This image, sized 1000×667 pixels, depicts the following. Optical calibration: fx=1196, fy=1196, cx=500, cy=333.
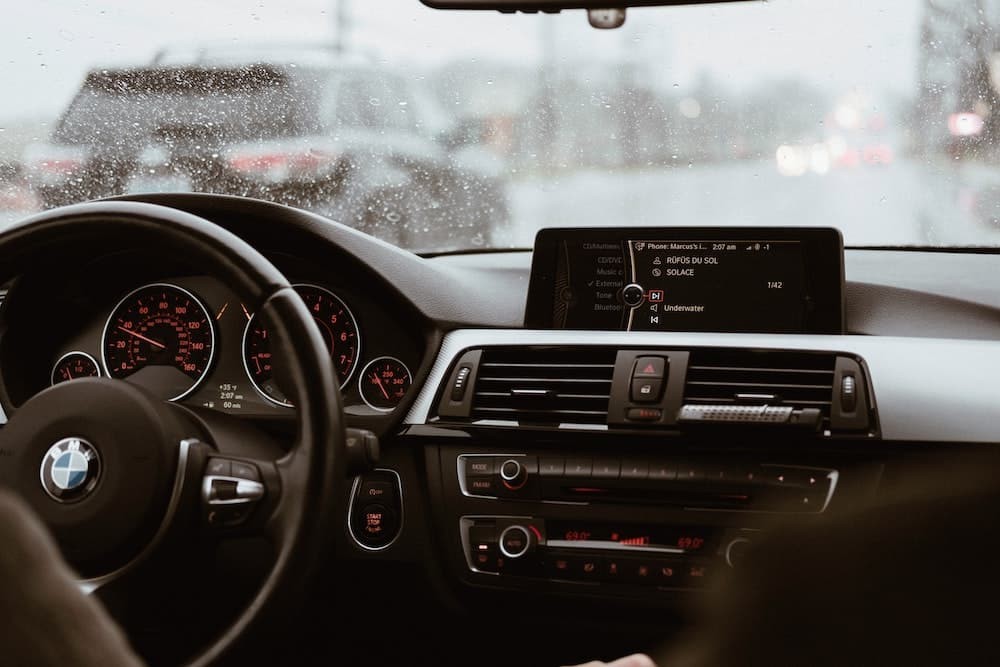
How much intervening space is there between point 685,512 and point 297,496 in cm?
93

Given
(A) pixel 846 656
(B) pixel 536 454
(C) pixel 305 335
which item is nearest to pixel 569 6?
(B) pixel 536 454

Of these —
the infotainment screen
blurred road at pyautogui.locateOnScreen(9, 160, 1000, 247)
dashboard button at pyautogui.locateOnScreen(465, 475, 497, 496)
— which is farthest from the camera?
blurred road at pyautogui.locateOnScreen(9, 160, 1000, 247)

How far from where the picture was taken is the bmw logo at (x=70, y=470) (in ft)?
5.64

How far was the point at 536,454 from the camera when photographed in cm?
244

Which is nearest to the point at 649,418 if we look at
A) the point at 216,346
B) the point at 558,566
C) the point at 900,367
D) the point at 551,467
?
the point at 551,467

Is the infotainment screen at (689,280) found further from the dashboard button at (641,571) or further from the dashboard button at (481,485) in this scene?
the dashboard button at (641,571)

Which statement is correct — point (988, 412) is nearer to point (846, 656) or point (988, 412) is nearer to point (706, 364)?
point (706, 364)

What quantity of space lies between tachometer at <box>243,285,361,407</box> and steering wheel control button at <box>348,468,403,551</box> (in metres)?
0.25

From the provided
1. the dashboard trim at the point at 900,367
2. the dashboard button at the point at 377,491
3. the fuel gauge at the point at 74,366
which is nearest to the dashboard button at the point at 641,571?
the dashboard trim at the point at 900,367

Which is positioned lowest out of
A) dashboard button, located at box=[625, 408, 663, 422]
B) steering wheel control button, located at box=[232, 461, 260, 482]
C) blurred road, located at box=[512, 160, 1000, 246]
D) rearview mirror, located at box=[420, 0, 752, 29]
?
dashboard button, located at box=[625, 408, 663, 422]

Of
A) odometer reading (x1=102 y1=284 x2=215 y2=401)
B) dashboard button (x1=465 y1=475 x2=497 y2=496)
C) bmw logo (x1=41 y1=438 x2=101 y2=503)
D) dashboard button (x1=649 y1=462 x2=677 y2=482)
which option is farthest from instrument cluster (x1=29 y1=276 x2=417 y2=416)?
bmw logo (x1=41 y1=438 x2=101 y2=503)

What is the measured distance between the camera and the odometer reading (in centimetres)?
263

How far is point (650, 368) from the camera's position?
241cm

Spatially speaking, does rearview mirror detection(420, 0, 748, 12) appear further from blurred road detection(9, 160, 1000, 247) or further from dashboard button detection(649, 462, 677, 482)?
dashboard button detection(649, 462, 677, 482)
